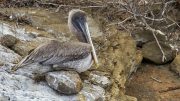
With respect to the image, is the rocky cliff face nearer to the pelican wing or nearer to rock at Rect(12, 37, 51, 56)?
rock at Rect(12, 37, 51, 56)

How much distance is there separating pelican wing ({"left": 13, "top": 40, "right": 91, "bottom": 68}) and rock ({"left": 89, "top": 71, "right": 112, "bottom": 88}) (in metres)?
0.35

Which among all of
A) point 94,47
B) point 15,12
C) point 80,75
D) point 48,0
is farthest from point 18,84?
point 48,0

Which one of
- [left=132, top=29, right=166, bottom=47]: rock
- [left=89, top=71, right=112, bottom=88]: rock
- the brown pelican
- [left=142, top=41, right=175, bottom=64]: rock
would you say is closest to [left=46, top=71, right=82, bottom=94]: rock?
the brown pelican

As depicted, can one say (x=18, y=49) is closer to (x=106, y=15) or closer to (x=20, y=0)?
(x=20, y=0)

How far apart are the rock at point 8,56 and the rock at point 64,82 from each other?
0.56 metres

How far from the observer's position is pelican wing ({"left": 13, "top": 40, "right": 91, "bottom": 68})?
630 centimetres

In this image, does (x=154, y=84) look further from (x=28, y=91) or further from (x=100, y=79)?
(x=28, y=91)

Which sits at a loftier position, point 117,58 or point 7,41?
point 7,41

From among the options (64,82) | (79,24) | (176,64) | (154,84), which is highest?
(79,24)

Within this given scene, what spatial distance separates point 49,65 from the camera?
6418 millimetres

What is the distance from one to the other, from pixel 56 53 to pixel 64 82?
54 centimetres

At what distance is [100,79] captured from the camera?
265 inches

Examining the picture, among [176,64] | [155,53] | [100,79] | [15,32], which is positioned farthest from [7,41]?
[176,64]

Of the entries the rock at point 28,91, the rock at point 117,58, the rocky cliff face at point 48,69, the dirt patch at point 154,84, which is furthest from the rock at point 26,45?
the dirt patch at point 154,84
